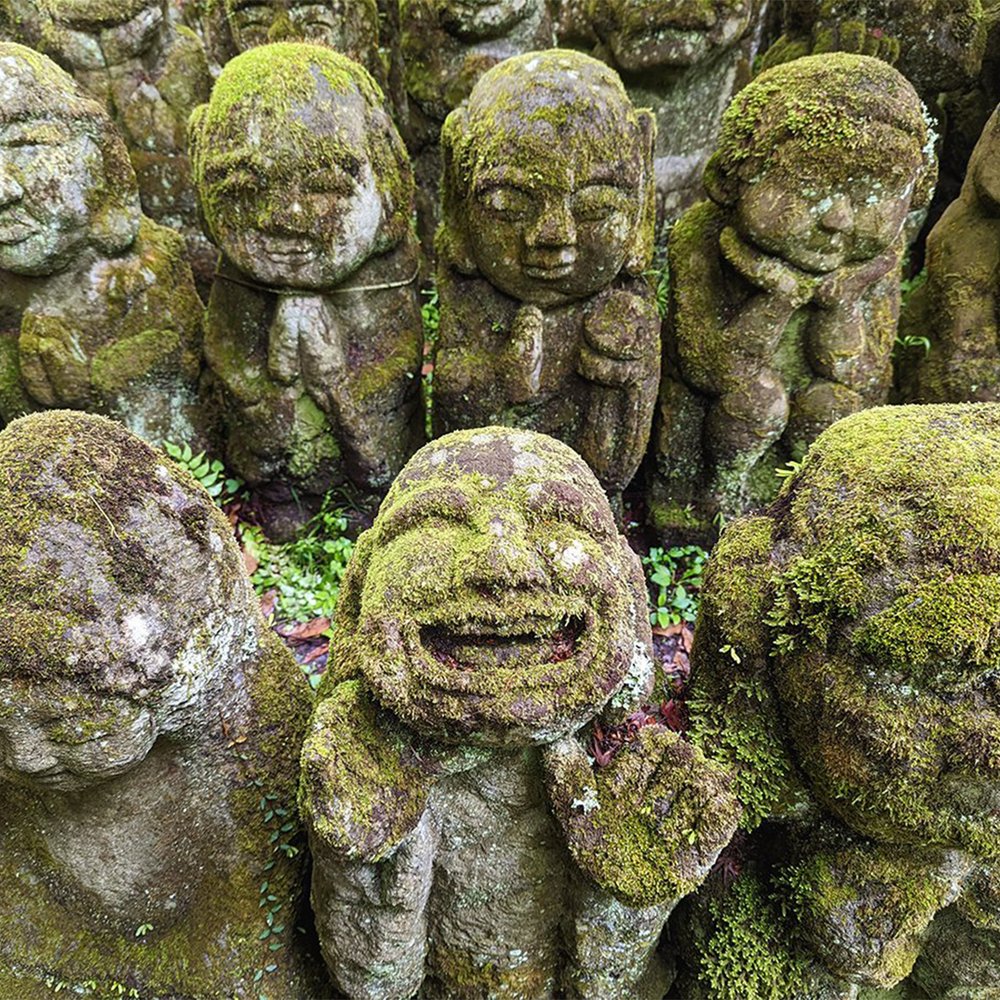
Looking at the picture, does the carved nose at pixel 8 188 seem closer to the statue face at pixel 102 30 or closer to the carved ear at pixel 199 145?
the carved ear at pixel 199 145

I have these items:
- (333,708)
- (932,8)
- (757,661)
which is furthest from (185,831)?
(932,8)

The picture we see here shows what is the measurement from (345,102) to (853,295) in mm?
2736

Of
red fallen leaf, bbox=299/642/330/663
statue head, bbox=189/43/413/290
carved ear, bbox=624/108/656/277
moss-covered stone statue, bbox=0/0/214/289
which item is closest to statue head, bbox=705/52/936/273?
carved ear, bbox=624/108/656/277

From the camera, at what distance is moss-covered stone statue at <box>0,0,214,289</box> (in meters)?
5.46

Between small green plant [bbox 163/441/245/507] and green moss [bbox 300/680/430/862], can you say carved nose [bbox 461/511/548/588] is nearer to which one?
green moss [bbox 300/680/430/862]

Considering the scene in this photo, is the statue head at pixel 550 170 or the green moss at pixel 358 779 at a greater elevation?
the statue head at pixel 550 170

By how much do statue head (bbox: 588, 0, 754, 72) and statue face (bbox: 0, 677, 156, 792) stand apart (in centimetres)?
548

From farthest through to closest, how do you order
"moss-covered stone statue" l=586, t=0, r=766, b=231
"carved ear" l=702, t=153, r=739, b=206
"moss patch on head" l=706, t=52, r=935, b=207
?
"moss-covered stone statue" l=586, t=0, r=766, b=231 < "carved ear" l=702, t=153, r=739, b=206 < "moss patch on head" l=706, t=52, r=935, b=207

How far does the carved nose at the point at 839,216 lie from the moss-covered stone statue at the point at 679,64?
229cm

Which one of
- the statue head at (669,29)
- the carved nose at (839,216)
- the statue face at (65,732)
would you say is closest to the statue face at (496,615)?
the statue face at (65,732)

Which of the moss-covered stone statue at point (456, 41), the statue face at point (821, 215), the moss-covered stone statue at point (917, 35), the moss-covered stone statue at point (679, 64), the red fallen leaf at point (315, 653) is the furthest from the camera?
the moss-covered stone statue at point (456, 41)

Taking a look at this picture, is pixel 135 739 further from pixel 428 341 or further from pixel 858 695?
pixel 428 341

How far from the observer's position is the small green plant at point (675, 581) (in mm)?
4172

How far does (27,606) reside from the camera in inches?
69.1
